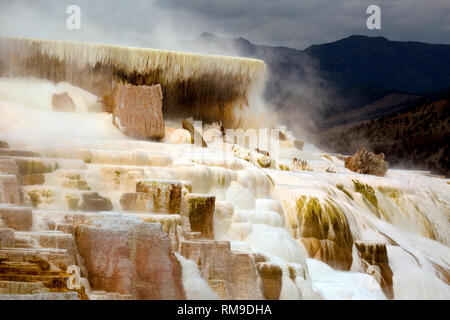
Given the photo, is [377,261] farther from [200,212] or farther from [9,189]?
[9,189]

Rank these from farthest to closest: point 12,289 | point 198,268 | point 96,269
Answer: point 198,268
point 96,269
point 12,289

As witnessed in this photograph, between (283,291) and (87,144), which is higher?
(87,144)

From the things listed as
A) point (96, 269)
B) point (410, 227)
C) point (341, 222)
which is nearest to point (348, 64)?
point (410, 227)

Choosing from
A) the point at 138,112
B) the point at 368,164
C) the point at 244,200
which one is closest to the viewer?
the point at 244,200

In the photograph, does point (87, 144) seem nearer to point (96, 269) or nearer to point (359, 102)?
point (96, 269)
